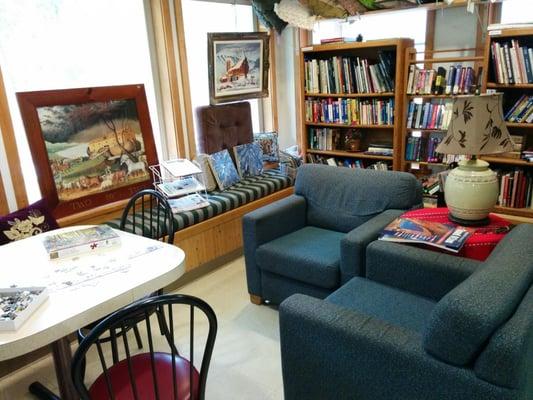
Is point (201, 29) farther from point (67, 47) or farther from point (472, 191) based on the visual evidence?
point (472, 191)

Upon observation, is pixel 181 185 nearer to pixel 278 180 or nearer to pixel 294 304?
pixel 278 180

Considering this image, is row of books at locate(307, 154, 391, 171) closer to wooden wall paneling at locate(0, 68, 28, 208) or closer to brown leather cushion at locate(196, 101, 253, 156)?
brown leather cushion at locate(196, 101, 253, 156)

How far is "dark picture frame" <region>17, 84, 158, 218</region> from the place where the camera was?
8.49 feet

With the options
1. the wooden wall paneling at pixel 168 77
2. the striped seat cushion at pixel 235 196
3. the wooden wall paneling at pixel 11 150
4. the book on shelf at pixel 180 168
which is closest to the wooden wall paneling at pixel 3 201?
the wooden wall paneling at pixel 11 150

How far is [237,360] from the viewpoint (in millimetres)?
2236

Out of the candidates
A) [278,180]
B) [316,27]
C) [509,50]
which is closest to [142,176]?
[278,180]

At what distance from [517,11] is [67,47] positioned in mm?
3282

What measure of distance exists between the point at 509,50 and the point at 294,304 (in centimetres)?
244

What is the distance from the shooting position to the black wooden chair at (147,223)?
73.3 inches

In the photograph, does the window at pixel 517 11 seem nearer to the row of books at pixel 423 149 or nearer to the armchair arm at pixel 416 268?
the row of books at pixel 423 149

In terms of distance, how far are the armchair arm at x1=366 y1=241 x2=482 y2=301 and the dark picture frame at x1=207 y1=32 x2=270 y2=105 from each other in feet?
7.36

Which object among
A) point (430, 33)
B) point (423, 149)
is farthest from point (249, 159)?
point (430, 33)

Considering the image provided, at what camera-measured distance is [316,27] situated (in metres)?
4.25

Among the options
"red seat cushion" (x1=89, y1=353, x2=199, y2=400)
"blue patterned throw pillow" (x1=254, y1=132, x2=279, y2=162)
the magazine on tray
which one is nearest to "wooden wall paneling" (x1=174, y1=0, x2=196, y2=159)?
"blue patterned throw pillow" (x1=254, y1=132, x2=279, y2=162)
